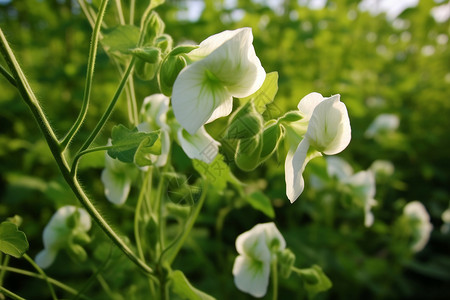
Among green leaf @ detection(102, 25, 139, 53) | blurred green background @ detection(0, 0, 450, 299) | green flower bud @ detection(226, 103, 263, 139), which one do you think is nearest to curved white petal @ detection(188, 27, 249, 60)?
green flower bud @ detection(226, 103, 263, 139)

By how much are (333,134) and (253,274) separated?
1.58 feet

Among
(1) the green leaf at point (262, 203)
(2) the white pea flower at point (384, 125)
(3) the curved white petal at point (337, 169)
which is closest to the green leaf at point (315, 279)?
(1) the green leaf at point (262, 203)

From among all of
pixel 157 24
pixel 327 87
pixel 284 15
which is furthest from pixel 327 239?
pixel 157 24

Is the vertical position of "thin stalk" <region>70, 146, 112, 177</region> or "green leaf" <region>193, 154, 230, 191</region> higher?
"green leaf" <region>193, 154, 230, 191</region>

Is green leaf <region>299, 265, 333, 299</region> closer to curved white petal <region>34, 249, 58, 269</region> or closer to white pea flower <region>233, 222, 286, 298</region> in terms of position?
white pea flower <region>233, 222, 286, 298</region>

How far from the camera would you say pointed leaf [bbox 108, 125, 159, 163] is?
62 cm

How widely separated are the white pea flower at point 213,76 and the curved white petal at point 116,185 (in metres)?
0.42

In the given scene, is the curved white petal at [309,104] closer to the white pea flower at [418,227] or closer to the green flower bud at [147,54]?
the green flower bud at [147,54]

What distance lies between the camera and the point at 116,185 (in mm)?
951

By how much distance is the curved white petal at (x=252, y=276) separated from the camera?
0.93m

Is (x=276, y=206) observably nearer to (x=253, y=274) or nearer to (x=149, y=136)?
(x=253, y=274)

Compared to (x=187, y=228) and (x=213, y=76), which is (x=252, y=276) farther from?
(x=213, y=76)

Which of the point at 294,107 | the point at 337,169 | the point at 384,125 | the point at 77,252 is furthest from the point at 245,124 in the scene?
the point at 384,125

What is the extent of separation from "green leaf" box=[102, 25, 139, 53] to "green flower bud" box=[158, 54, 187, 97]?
188mm
